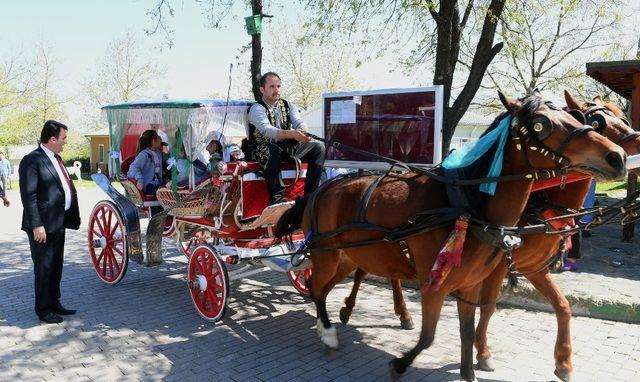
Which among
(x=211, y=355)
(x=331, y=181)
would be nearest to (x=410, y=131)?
(x=331, y=181)

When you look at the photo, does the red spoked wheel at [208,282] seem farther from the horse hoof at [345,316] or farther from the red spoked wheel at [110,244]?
the red spoked wheel at [110,244]

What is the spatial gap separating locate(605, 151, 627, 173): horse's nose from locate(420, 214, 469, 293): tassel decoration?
0.94 m

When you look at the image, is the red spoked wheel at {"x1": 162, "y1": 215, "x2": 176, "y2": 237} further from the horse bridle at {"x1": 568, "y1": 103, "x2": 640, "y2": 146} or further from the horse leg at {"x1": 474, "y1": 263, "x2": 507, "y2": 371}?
the horse bridle at {"x1": 568, "y1": 103, "x2": 640, "y2": 146}

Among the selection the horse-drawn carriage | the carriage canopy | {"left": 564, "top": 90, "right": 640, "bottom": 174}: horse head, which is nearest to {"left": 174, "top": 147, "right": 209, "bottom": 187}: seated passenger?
the horse-drawn carriage

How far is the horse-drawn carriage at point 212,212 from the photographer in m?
5.47

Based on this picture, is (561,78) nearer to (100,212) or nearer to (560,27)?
(560,27)

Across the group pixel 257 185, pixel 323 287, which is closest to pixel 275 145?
pixel 257 185

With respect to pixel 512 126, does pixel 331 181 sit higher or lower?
lower

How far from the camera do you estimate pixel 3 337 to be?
5078mm

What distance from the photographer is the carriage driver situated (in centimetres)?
540

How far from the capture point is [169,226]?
7031 millimetres

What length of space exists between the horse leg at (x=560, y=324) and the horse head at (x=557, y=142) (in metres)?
1.45

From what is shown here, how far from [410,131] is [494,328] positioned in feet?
8.13

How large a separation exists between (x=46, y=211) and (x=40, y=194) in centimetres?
20
